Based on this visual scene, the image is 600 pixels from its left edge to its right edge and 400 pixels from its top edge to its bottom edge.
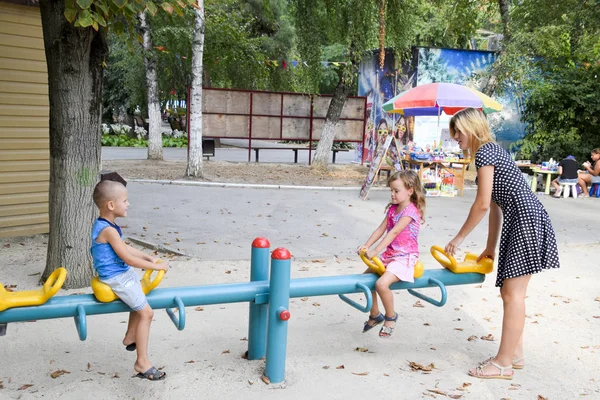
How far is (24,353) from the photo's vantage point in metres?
4.10

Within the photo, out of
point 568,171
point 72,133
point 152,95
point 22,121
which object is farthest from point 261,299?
point 152,95

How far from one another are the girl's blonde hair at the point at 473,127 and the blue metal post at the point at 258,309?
1.47 meters

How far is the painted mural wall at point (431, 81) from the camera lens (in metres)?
17.2

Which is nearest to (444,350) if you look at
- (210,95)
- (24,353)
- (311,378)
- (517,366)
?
(517,366)

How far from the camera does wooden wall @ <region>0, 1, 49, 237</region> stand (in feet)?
23.4

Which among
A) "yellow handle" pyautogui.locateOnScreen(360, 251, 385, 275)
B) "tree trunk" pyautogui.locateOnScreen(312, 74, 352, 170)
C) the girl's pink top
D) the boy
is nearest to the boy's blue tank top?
the boy

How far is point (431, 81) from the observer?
56.9ft

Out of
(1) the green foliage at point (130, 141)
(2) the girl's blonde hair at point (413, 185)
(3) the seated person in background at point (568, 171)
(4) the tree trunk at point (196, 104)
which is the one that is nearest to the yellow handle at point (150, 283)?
(2) the girl's blonde hair at point (413, 185)

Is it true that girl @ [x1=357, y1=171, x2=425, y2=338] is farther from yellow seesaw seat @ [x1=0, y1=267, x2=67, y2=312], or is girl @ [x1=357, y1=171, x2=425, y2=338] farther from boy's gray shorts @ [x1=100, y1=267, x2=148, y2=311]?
yellow seesaw seat @ [x1=0, y1=267, x2=67, y2=312]

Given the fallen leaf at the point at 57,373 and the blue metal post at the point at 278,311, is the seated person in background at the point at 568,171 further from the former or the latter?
the fallen leaf at the point at 57,373

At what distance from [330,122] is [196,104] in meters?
4.11

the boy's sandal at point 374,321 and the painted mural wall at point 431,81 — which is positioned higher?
the painted mural wall at point 431,81

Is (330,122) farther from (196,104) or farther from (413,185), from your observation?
(413,185)

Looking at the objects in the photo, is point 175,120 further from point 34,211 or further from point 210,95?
point 34,211
